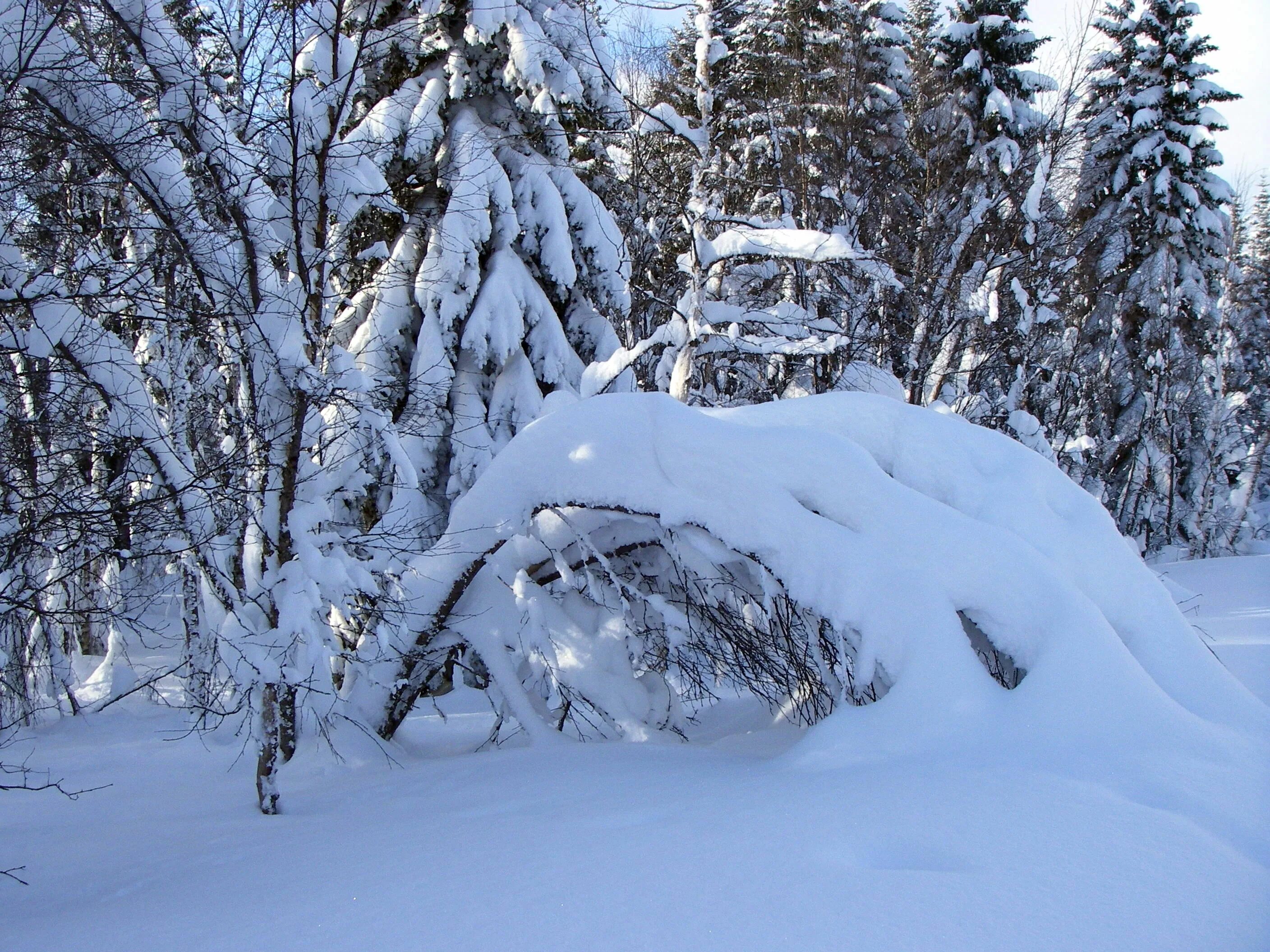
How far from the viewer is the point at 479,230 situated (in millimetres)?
9414

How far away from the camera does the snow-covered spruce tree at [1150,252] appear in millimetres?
18438

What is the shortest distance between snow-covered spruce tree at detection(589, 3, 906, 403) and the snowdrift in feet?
12.3

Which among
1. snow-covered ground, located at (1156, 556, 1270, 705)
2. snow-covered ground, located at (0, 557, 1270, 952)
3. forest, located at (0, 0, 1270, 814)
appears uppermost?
forest, located at (0, 0, 1270, 814)

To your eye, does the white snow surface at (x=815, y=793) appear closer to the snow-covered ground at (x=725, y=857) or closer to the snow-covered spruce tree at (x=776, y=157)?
the snow-covered ground at (x=725, y=857)

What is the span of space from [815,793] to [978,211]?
11940 millimetres

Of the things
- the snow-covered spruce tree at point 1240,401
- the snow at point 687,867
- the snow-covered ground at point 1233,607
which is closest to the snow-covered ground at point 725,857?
the snow at point 687,867

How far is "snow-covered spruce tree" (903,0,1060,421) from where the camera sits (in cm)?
1275

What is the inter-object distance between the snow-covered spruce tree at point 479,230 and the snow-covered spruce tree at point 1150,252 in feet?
38.6

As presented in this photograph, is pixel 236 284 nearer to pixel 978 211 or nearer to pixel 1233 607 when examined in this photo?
pixel 978 211

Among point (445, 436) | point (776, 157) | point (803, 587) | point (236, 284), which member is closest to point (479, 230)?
point (445, 436)

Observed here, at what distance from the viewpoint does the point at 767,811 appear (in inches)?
129

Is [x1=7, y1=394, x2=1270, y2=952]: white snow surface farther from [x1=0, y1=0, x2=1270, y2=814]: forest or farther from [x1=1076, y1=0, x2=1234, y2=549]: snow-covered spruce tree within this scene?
[x1=1076, y1=0, x2=1234, y2=549]: snow-covered spruce tree

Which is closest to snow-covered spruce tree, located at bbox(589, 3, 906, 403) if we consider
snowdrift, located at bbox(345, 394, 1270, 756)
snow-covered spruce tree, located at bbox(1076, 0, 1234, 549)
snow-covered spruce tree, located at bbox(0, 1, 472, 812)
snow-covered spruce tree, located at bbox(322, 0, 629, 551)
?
snow-covered spruce tree, located at bbox(322, 0, 629, 551)

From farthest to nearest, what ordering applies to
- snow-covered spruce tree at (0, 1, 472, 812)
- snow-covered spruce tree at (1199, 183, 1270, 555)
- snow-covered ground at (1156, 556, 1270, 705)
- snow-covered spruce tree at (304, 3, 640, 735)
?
snow-covered spruce tree at (1199, 183, 1270, 555) < snow-covered spruce tree at (304, 3, 640, 735) < snow-covered ground at (1156, 556, 1270, 705) < snow-covered spruce tree at (0, 1, 472, 812)
